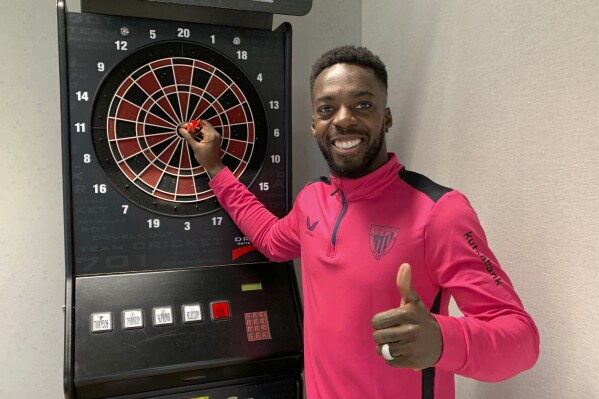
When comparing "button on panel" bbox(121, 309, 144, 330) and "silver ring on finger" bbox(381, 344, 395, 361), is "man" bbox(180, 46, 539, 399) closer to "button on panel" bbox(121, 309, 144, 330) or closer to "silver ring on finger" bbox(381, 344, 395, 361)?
"silver ring on finger" bbox(381, 344, 395, 361)

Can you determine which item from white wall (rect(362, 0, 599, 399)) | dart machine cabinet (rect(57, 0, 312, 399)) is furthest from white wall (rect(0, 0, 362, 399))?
white wall (rect(362, 0, 599, 399))

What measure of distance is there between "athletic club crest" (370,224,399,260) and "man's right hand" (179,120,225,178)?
1.86 feet

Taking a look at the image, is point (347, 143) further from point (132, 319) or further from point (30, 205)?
point (30, 205)

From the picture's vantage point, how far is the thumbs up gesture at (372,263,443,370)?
77cm

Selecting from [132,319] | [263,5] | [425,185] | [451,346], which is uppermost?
[263,5]

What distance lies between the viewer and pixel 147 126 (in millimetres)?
1355

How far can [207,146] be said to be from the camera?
1.38m

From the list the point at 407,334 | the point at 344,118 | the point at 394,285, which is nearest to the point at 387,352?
the point at 407,334

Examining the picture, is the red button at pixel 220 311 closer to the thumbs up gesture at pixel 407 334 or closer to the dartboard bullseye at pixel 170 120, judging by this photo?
the dartboard bullseye at pixel 170 120

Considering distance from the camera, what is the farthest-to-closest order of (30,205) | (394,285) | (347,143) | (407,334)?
(30,205)
(347,143)
(394,285)
(407,334)

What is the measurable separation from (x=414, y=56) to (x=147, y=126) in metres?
0.96

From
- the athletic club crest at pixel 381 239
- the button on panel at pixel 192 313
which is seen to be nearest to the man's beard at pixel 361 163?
the athletic club crest at pixel 381 239

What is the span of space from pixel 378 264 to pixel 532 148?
0.49 meters

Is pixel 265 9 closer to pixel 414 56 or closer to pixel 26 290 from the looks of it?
pixel 414 56
